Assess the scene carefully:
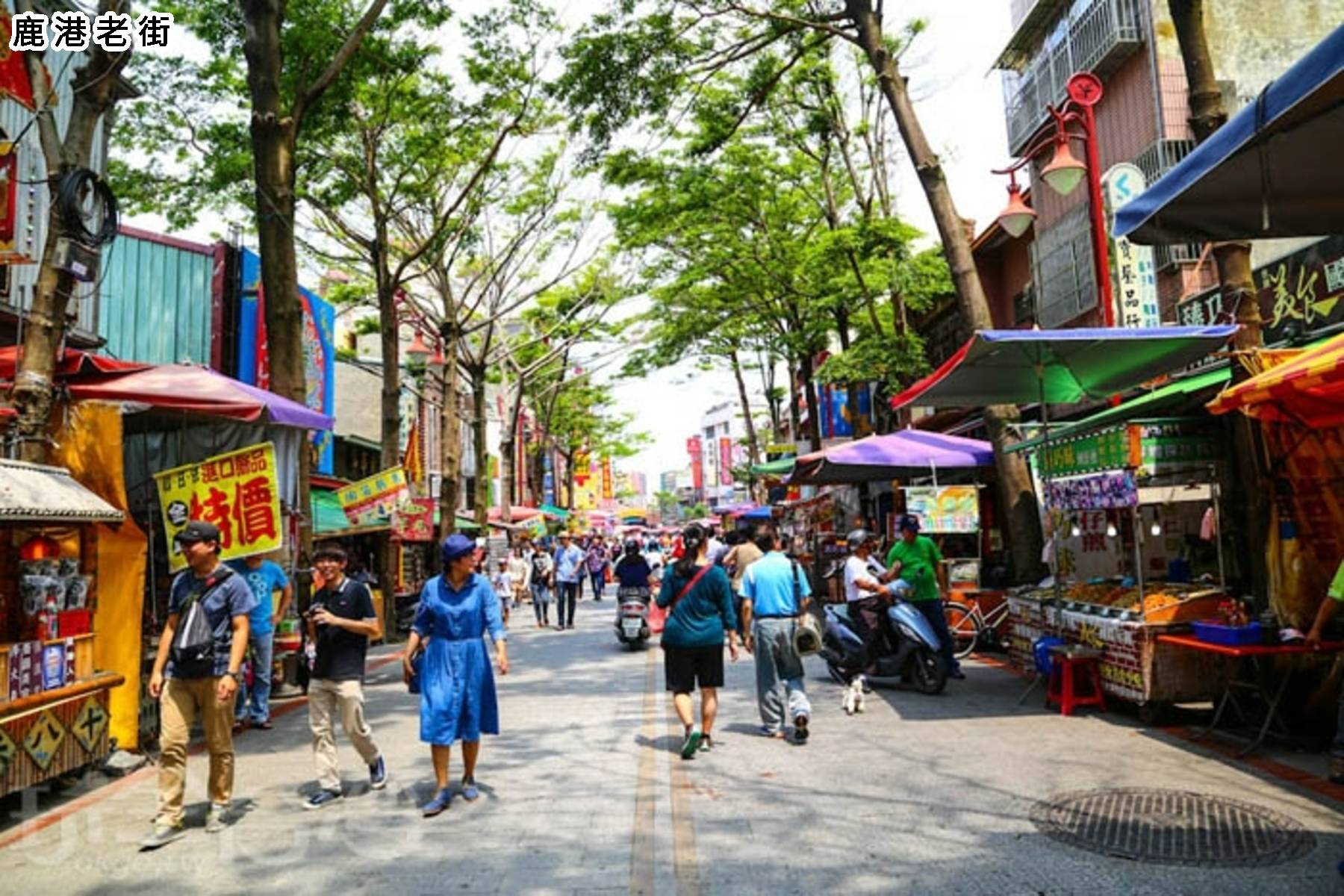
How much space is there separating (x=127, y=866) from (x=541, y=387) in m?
35.8

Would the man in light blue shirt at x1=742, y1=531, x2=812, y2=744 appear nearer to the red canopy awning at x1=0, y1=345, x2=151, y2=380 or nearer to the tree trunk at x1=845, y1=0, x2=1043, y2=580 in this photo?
the tree trunk at x1=845, y1=0, x2=1043, y2=580

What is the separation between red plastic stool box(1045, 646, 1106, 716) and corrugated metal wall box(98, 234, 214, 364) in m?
14.2

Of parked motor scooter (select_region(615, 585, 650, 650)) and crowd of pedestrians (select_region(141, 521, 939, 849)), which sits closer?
crowd of pedestrians (select_region(141, 521, 939, 849))

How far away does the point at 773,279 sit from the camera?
22906 millimetres

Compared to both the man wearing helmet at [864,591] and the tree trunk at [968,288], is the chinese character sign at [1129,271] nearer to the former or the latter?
the tree trunk at [968,288]

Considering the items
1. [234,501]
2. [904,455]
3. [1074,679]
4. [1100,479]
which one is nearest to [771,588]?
[1074,679]

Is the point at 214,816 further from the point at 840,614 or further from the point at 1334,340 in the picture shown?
the point at 1334,340

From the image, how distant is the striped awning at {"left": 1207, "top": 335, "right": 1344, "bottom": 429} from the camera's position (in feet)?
18.9

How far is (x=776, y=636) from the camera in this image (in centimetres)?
759

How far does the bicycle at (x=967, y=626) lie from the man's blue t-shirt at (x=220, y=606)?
9.10 metres

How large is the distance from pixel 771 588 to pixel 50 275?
19.5 feet

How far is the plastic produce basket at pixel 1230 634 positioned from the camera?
6.57m

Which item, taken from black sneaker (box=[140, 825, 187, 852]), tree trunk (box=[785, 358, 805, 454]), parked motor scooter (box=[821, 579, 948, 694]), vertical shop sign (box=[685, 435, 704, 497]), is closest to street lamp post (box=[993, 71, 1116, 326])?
parked motor scooter (box=[821, 579, 948, 694])

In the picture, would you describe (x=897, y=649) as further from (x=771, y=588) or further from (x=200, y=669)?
A: (x=200, y=669)
